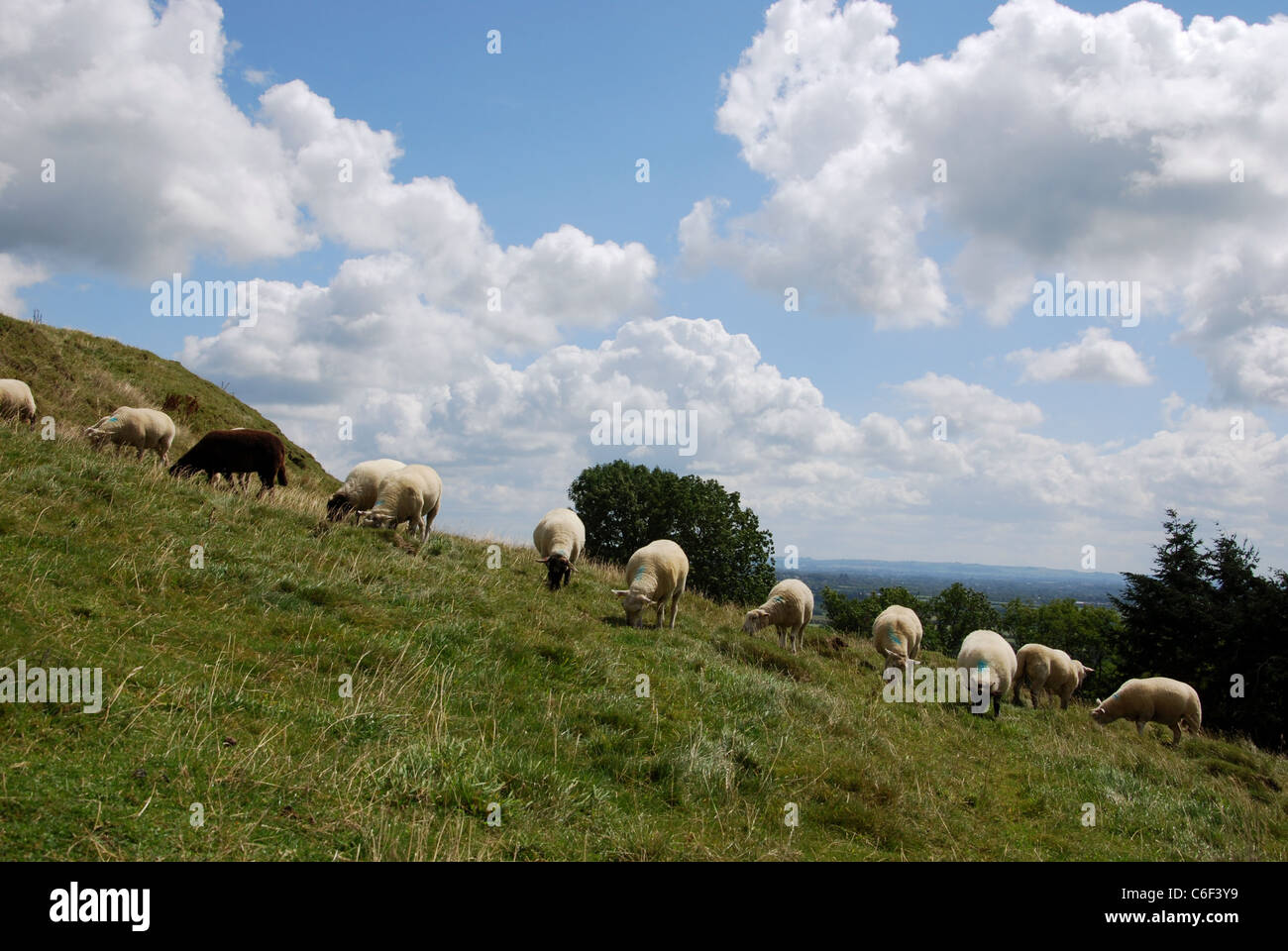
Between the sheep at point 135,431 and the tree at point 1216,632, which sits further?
the tree at point 1216,632

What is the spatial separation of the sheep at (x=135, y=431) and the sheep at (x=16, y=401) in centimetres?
182

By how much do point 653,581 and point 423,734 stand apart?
30.5ft

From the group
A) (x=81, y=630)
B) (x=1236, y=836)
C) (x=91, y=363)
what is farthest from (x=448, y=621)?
(x=91, y=363)

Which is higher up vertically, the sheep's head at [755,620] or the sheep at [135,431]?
the sheep at [135,431]

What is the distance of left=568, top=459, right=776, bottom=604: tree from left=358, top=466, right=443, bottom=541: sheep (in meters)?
33.1

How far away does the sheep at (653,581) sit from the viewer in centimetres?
1494

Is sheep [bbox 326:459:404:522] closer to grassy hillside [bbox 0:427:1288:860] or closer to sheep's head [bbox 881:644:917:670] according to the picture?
grassy hillside [bbox 0:427:1288:860]

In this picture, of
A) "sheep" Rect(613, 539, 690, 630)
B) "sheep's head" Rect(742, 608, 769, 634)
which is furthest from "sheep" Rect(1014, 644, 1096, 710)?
"sheep" Rect(613, 539, 690, 630)

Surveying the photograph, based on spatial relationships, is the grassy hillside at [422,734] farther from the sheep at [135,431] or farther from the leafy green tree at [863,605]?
the leafy green tree at [863,605]

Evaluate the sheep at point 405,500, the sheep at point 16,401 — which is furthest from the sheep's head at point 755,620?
the sheep at point 16,401

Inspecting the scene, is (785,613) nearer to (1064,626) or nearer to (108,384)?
(108,384)

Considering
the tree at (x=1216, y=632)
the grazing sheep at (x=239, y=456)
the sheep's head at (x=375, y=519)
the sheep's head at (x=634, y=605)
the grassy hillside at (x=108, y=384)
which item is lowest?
the tree at (x=1216, y=632)

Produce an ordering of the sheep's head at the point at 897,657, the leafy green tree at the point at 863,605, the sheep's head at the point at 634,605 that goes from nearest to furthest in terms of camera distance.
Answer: the sheep's head at the point at 634,605 → the sheep's head at the point at 897,657 → the leafy green tree at the point at 863,605
